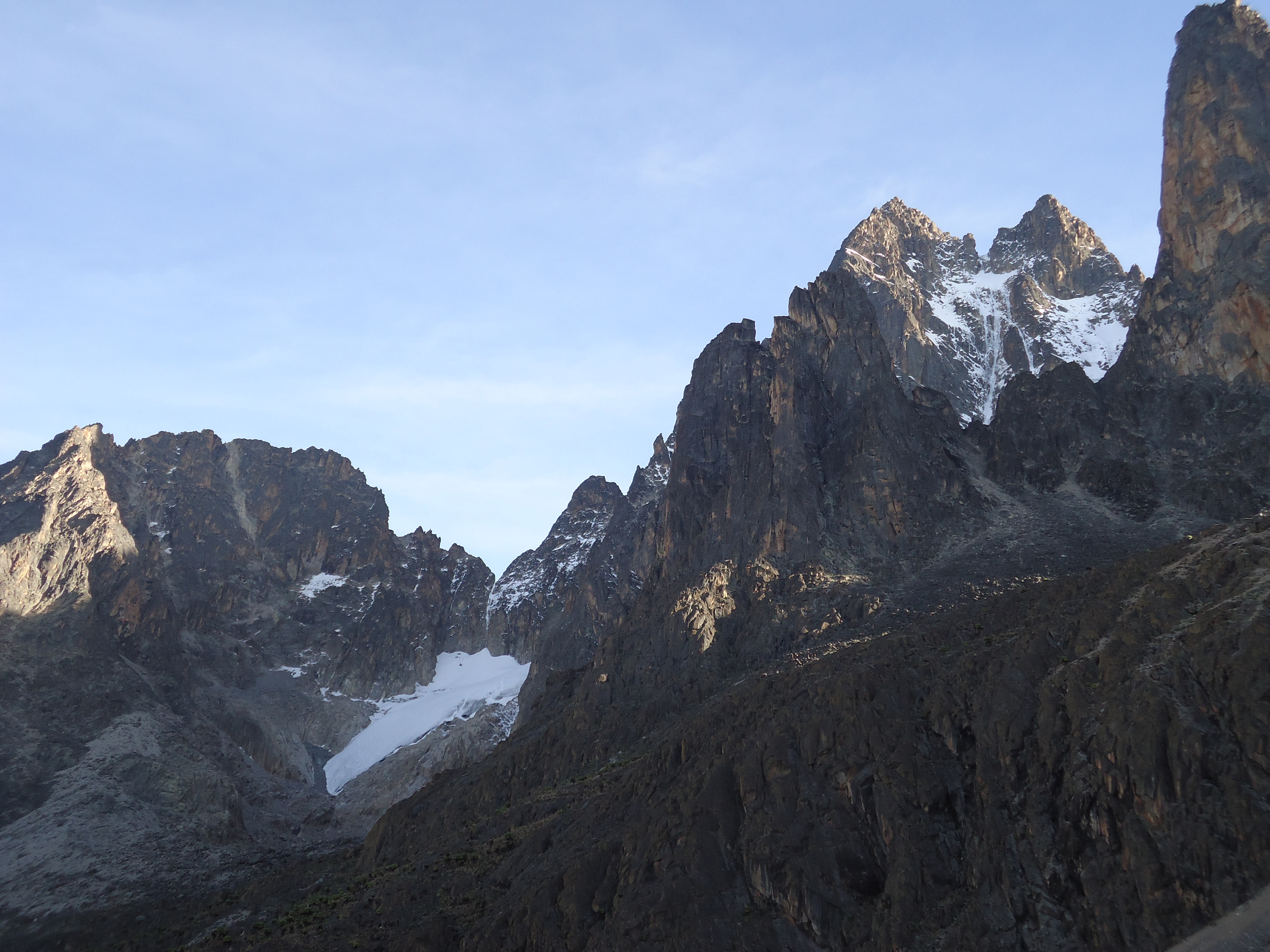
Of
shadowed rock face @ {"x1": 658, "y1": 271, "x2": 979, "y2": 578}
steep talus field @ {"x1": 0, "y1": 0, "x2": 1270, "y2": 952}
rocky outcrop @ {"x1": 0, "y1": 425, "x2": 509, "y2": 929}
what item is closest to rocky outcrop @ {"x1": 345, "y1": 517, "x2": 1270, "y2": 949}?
steep talus field @ {"x1": 0, "y1": 0, "x2": 1270, "y2": 952}

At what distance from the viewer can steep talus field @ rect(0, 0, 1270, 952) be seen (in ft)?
151

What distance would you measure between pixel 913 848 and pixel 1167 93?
156 metres

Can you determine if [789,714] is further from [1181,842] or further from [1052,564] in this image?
[1052,564]

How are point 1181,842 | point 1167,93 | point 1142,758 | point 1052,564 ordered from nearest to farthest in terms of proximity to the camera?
point 1181,842 < point 1142,758 < point 1052,564 < point 1167,93

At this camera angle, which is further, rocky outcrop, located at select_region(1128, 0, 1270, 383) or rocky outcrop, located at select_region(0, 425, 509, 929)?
rocky outcrop, located at select_region(1128, 0, 1270, 383)

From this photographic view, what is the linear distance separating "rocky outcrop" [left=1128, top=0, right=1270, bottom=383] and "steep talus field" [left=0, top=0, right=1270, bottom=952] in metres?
0.65

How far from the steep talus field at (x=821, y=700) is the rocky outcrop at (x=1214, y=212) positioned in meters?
0.65

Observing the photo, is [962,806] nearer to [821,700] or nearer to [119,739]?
[821,700]

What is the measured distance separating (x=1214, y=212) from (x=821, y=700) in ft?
388

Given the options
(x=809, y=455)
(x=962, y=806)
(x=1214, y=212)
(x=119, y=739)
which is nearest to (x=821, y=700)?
(x=962, y=806)

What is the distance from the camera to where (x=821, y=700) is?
219 feet

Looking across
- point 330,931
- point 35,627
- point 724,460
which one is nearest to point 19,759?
point 35,627

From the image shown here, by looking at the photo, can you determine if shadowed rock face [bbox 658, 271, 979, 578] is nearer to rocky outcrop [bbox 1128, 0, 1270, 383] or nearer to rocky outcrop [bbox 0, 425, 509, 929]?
rocky outcrop [bbox 1128, 0, 1270, 383]

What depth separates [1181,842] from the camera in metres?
39.5
